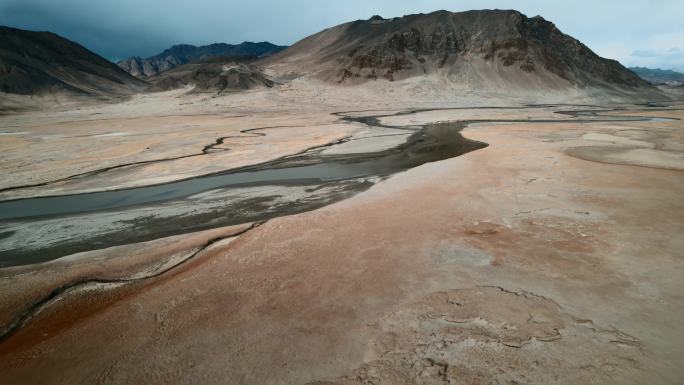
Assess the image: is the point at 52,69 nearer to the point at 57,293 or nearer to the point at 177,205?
the point at 177,205

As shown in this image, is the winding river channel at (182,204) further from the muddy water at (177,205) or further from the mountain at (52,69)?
the mountain at (52,69)

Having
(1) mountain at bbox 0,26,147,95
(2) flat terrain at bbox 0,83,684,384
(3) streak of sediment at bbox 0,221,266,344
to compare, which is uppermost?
(1) mountain at bbox 0,26,147,95

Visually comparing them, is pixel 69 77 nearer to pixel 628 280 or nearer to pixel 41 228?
pixel 41 228

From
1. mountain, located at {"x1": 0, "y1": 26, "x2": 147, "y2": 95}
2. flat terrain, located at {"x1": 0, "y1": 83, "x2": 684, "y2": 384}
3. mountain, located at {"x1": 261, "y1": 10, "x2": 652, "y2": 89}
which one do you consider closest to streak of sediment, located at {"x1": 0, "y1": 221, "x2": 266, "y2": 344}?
flat terrain, located at {"x1": 0, "y1": 83, "x2": 684, "y2": 384}

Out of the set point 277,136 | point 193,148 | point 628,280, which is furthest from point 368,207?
point 277,136

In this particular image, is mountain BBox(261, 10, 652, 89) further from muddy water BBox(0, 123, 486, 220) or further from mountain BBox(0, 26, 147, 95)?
muddy water BBox(0, 123, 486, 220)

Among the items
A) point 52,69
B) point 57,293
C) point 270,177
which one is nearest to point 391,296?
point 57,293

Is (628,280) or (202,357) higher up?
(628,280)
